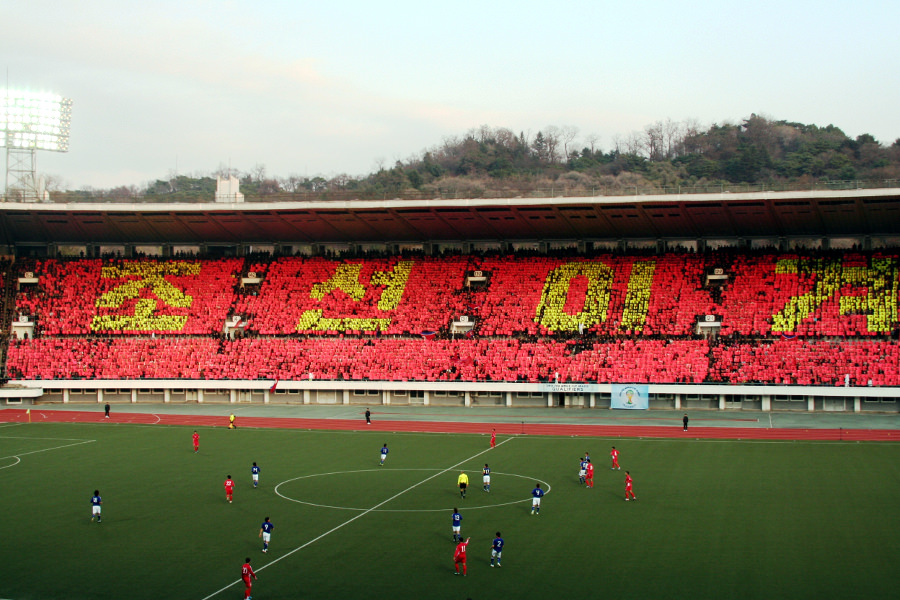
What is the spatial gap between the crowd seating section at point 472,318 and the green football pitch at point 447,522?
1434cm

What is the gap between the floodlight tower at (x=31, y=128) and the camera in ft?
220

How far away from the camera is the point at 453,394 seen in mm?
58906

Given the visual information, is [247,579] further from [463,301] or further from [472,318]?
[463,301]

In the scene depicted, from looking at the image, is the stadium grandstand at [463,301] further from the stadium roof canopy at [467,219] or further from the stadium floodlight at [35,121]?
the stadium floodlight at [35,121]

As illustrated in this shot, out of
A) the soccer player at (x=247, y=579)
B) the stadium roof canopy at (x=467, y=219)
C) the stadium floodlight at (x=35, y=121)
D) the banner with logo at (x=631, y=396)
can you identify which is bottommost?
the soccer player at (x=247, y=579)

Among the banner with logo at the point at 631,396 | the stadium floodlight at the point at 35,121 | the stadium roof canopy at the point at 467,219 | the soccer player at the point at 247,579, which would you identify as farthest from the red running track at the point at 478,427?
the soccer player at the point at 247,579

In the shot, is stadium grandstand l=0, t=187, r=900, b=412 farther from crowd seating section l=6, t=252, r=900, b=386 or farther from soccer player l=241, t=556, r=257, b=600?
soccer player l=241, t=556, r=257, b=600

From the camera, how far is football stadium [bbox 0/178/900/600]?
22594 mm

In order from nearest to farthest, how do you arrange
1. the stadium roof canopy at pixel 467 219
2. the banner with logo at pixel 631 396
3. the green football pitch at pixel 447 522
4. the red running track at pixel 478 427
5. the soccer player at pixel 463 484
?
1. the green football pitch at pixel 447 522
2. the soccer player at pixel 463 484
3. the red running track at pixel 478 427
4. the banner with logo at pixel 631 396
5. the stadium roof canopy at pixel 467 219

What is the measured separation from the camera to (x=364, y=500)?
97.9ft

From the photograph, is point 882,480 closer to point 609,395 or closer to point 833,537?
point 833,537

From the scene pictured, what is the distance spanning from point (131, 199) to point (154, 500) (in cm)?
3999

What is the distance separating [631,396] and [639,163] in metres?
75.3

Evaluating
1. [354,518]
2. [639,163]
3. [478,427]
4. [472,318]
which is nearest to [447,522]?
[354,518]
